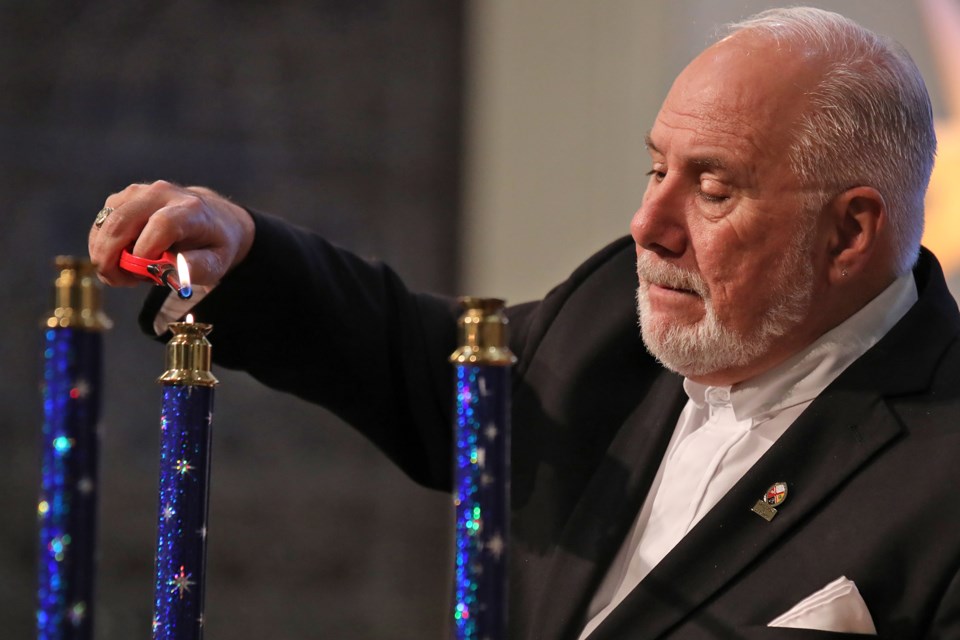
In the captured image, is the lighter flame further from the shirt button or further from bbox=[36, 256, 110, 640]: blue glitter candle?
the shirt button

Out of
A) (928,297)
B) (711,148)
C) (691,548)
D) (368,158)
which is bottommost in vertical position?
(691,548)

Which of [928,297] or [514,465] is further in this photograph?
[514,465]

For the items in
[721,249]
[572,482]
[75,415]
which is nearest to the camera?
[75,415]

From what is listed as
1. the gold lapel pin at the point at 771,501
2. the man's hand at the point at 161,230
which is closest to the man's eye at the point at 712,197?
the gold lapel pin at the point at 771,501

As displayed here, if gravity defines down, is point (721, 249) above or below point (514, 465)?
above

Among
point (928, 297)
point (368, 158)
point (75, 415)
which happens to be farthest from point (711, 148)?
point (368, 158)

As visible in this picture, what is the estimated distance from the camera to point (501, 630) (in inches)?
43.2

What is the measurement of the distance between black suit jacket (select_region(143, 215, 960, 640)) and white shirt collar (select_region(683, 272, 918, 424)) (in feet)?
0.13

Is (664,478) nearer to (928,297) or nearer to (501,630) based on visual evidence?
(928,297)

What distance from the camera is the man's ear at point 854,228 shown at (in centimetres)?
190

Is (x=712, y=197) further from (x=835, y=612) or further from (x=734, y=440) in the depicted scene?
(x=835, y=612)

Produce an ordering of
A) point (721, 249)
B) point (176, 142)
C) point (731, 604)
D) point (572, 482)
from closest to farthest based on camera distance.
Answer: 1. point (731, 604)
2. point (721, 249)
3. point (572, 482)
4. point (176, 142)

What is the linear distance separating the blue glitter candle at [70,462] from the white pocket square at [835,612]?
95 centimetres

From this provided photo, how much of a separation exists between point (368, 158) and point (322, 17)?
19.4 inches
